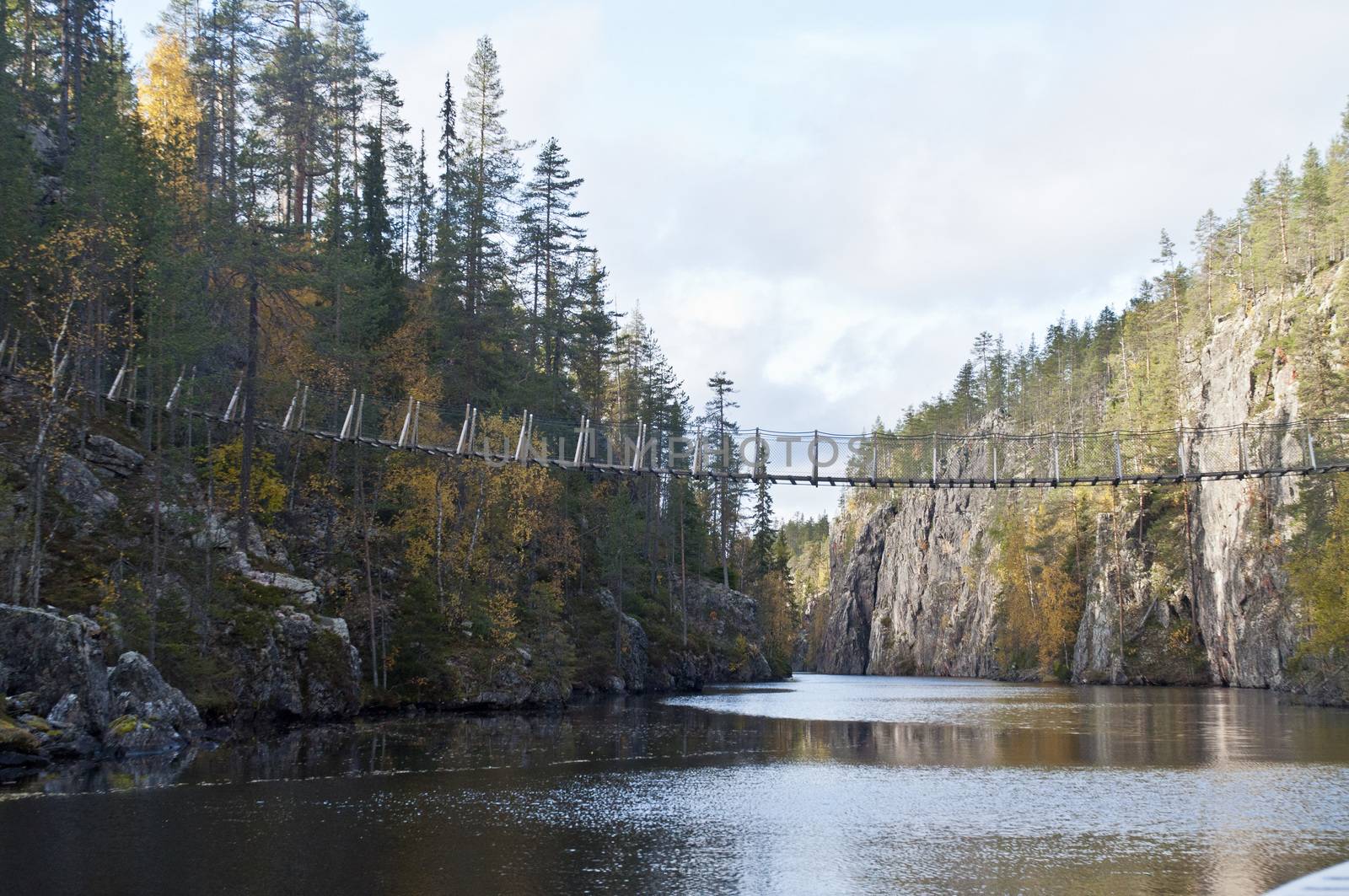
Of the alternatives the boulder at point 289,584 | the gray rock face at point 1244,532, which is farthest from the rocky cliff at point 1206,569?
the boulder at point 289,584

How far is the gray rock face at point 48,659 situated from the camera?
2077 cm

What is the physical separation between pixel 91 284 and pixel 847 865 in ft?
71.9

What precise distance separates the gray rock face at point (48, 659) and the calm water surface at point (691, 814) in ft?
6.44

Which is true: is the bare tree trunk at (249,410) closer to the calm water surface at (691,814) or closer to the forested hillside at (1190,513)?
the calm water surface at (691,814)

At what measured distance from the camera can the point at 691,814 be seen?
17281 millimetres

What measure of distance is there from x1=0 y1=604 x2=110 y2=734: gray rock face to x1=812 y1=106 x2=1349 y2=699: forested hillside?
3621 cm

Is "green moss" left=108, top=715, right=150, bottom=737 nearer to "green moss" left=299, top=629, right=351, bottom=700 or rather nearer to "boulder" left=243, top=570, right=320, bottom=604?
"green moss" left=299, top=629, right=351, bottom=700

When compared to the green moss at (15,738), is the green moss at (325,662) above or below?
above

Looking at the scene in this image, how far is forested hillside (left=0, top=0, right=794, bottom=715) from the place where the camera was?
25922 mm

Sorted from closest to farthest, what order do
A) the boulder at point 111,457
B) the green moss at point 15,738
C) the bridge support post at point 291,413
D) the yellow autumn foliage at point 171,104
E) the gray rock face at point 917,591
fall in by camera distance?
the green moss at point 15,738, the boulder at point 111,457, the bridge support post at point 291,413, the yellow autumn foliage at point 171,104, the gray rock face at point 917,591

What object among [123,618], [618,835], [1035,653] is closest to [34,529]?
[123,618]

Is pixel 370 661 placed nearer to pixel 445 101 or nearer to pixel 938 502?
pixel 445 101

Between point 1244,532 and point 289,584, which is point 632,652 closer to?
point 289,584

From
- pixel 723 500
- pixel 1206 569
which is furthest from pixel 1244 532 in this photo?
pixel 723 500
